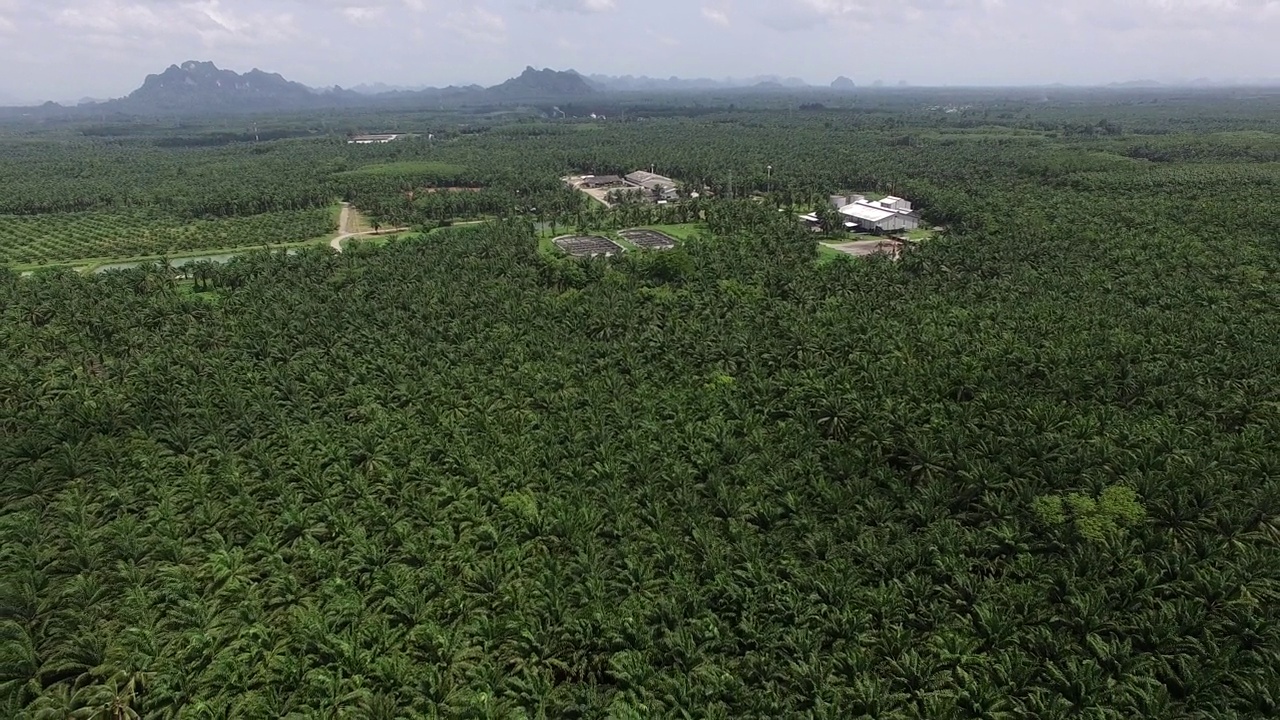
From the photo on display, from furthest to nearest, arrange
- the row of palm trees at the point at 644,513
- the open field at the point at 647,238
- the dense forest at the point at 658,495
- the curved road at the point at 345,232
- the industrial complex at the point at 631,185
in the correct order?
the industrial complex at the point at 631,185 < the curved road at the point at 345,232 < the open field at the point at 647,238 < the dense forest at the point at 658,495 < the row of palm trees at the point at 644,513

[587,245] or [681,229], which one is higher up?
[681,229]

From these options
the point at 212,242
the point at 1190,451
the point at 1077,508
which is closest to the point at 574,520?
the point at 1077,508

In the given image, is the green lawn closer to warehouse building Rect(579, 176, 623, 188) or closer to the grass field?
warehouse building Rect(579, 176, 623, 188)

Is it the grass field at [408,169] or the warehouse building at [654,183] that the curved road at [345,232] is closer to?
the grass field at [408,169]

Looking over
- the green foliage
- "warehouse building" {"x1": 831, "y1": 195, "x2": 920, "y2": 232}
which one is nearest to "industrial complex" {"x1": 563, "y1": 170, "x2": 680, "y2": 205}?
"warehouse building" {"x1": 831, "y1": 195, "x2": 920, "y2": 232}

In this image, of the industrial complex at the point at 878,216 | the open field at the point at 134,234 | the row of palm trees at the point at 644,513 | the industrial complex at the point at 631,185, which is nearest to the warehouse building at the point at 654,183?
the industrial complex at the point at 631,185

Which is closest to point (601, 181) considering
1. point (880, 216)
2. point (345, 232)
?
point (345, 232)

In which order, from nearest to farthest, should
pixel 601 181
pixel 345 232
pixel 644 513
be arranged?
pixel 644 513 < pixel 345 232 < pixel 601 181

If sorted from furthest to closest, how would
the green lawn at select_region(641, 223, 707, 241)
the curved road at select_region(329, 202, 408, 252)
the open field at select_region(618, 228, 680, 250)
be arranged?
the green lawn at select_region(641, 223, 707, 241)
the curved road at select_region(329, 202, 408, 252)
the open field at select_region(618, 228, 680, 250)

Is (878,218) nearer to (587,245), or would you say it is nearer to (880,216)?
(880,216)
